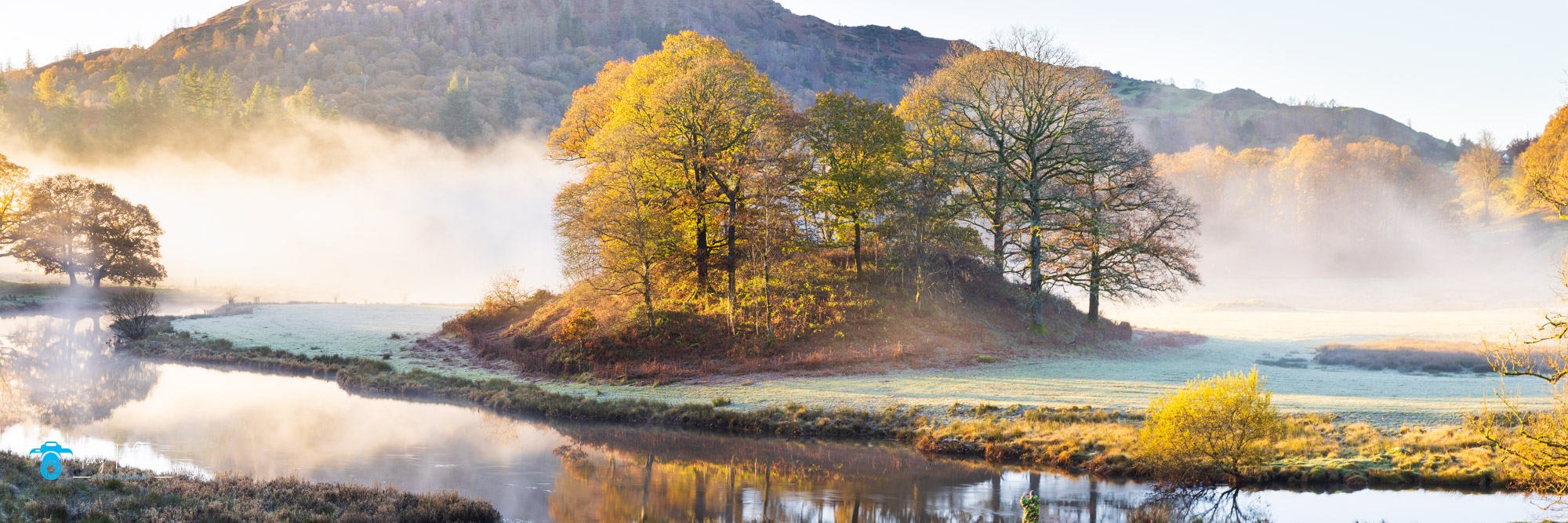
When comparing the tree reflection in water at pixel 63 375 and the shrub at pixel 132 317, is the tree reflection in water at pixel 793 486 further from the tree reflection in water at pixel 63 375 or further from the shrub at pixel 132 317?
the shrub at pixel 132 317

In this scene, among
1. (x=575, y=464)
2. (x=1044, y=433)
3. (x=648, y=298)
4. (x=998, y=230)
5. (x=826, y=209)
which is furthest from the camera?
(x=998, y=230)

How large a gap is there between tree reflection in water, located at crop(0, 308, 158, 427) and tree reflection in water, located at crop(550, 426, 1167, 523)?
16.6 m

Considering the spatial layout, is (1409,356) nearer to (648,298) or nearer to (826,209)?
(826,209)

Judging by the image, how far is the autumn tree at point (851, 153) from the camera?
124 ft

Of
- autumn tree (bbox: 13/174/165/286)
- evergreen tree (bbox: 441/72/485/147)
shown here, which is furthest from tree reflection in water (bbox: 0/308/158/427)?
evergreen tree (bbox: 441/72/485/147)

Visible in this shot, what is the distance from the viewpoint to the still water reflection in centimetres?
1606

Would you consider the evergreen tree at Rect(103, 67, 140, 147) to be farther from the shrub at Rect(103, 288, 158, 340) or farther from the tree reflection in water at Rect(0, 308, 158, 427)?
the shrub at Rect(103, 288, 158, 340)

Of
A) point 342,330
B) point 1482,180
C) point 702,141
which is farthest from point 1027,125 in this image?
point 1482,180

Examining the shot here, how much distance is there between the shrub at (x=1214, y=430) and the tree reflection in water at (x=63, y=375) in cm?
2872

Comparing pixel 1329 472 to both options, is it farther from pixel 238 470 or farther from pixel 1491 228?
pixel 1491 228

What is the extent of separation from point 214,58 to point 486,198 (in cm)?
10764

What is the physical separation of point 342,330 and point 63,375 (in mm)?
19576

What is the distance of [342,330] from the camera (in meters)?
52.6

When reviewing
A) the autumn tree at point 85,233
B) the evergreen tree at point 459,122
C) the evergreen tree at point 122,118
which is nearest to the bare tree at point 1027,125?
the autumn tree at point 85,233
